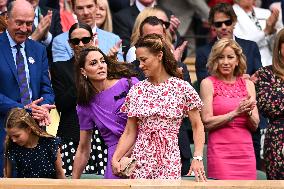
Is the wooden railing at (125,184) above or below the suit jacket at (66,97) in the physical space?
below

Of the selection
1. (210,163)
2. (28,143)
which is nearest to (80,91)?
(28,143)

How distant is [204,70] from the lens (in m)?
12.0

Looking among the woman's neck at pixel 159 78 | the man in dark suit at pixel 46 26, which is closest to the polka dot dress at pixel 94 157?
the man in dark suit at pixel 46 26

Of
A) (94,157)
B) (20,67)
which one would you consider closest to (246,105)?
(94,157)

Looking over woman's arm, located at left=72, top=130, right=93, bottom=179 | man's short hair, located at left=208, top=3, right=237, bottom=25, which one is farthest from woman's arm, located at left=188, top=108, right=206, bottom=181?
man's short hair, located at left=208, top=3, right=237, bottom=25

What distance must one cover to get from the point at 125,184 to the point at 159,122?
30.0 inches

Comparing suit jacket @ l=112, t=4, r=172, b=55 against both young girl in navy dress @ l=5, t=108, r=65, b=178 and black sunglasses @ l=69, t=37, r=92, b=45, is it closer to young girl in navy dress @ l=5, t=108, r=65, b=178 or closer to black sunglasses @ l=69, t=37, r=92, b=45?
black sunglasses @ l=69, t=37, r=92, b=45

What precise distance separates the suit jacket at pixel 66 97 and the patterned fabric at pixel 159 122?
1830 mm

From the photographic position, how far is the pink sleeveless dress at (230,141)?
1073 cm

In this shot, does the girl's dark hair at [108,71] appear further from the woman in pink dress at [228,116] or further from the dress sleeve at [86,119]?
the woman in pink dress at [228,116]

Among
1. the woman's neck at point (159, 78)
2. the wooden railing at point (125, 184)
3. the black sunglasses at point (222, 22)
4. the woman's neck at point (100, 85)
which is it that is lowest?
the wooden railing at point (125, 184)

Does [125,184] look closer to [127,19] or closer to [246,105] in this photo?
[246,105]

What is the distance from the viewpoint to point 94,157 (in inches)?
431

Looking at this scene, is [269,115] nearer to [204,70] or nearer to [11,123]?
[204,70]
